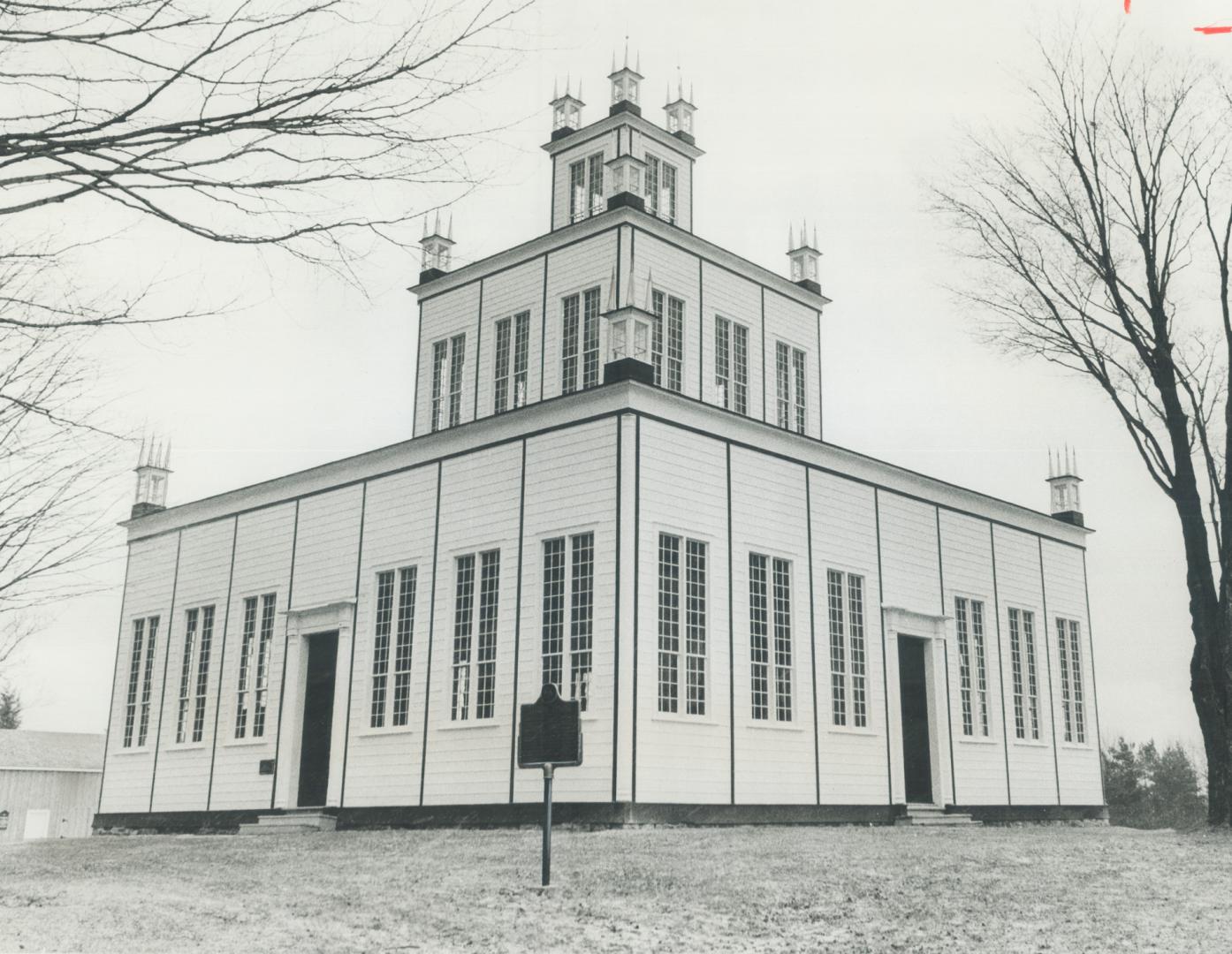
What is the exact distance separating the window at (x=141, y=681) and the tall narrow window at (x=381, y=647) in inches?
341

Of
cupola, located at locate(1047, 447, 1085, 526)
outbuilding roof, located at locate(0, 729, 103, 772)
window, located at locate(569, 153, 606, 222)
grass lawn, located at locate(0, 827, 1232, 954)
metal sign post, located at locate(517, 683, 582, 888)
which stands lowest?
grass lawn, located at locate(0, 827, 1232, 954)

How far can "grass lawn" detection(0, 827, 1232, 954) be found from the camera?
33.6ft

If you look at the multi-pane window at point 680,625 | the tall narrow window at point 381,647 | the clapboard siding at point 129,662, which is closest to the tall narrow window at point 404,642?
the tall narrow window at point 381,647

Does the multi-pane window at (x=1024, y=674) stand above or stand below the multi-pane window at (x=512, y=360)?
below

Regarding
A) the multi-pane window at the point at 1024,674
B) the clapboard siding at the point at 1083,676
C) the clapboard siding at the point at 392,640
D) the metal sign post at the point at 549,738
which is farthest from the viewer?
the clapboard siding at the point at 1083,676

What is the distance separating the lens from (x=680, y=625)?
2156 cm

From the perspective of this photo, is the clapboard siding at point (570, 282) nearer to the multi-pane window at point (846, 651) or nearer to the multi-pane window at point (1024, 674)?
the multi-pane window at point (846, 651)

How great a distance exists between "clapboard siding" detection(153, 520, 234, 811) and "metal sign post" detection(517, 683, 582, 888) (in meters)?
18.0

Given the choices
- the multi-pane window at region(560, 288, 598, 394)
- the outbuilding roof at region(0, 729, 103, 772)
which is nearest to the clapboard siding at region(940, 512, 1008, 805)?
the multi-pane window at region(560, 288, 598, 394)

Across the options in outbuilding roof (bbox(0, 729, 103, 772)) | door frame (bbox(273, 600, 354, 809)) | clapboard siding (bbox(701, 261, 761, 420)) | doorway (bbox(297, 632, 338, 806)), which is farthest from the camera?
outbuilding roof (bbox(0, 729, 103, 772))

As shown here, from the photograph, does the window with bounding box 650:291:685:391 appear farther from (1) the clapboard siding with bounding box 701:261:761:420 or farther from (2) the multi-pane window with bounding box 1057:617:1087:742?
(2) the multi-pane window with bounding box 1057:617:1087:742

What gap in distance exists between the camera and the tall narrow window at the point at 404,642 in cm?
2462

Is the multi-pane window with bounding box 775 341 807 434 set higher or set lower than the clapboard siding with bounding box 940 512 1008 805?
higher

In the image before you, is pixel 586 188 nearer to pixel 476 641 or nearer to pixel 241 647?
pixel 476 641
